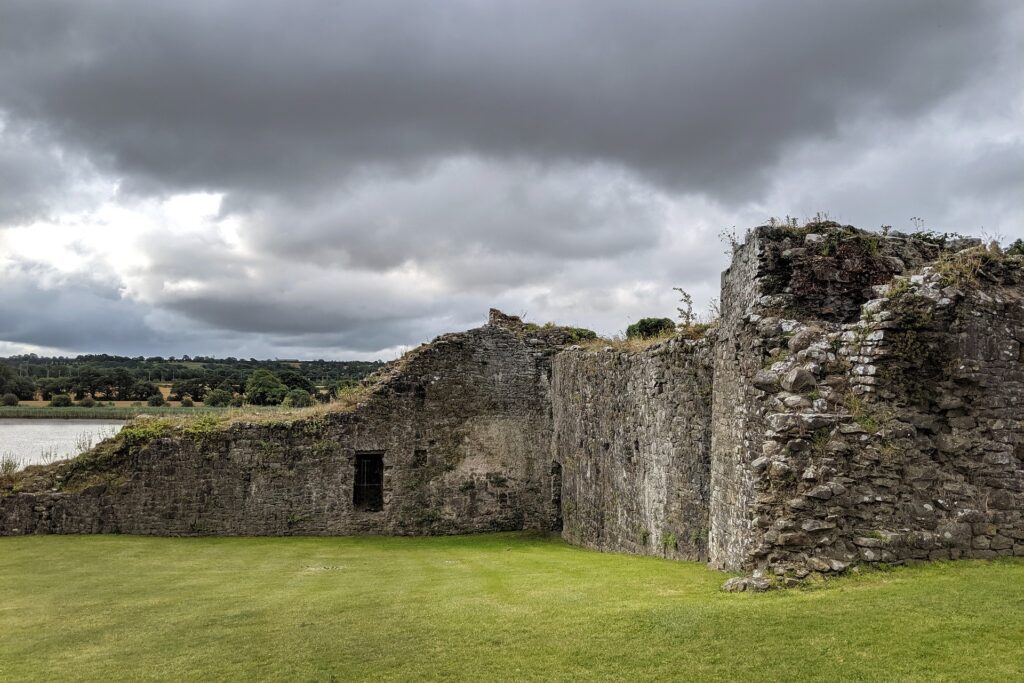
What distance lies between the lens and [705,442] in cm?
1121

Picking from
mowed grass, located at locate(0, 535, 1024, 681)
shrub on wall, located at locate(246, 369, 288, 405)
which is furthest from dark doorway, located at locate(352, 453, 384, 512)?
shrub on wall, located at locate(246, 369, 288, 405)

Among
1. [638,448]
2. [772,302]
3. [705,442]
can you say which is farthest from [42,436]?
[772,302]

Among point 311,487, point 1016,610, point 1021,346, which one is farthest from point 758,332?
point 311,487

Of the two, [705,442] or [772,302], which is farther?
[705,442]

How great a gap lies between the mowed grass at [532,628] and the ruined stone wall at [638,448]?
1512 millimetres

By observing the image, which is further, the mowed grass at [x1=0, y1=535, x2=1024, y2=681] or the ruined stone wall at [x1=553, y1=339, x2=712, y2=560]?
the ruined stone wall at [x1=553, y1=339, x2=712, y2=560]

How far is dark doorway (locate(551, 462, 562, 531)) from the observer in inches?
794

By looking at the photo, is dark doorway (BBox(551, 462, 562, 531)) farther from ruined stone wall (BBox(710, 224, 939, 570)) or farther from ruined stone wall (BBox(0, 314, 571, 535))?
ruined stone wall (BBox(710, 224, 939, 570))

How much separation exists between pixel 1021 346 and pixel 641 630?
549 centimetres

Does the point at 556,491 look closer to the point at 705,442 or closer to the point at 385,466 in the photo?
the point at 385,466

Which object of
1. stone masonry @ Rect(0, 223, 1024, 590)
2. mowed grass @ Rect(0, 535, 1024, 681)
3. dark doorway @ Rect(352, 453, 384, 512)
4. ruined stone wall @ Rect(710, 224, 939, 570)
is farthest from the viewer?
dark doorway @ Rect(352, 453, 384, 512)

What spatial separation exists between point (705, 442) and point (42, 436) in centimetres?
3926

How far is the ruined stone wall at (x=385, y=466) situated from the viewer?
17.0 meters

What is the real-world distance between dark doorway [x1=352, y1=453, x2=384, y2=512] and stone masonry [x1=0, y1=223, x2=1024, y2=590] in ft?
0.19
